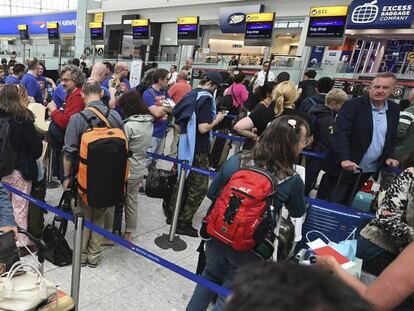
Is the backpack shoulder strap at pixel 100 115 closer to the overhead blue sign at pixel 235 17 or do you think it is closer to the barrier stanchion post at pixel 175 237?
the barrier stanchion post at pixel 175 237

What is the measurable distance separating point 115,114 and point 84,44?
23.6 m

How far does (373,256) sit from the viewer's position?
1.99m

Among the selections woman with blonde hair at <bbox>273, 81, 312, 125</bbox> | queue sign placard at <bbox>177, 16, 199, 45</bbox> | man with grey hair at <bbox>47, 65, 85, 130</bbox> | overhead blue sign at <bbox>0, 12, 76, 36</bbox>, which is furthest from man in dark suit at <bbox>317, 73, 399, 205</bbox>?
overhead blue sign at <bbox>0, 12, 76, 36</bbox>

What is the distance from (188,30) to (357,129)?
34.2ft

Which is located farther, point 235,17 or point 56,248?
point 235,17

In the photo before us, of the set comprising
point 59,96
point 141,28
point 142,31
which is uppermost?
point 141,28

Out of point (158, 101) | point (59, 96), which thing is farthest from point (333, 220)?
point (59, 96)

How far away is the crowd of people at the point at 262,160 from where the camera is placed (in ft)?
2.42

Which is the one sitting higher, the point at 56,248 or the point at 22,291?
the point at 22,291

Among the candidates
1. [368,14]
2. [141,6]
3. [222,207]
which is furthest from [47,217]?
[141,6]

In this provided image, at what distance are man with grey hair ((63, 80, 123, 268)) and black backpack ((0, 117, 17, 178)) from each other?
1.36 feet

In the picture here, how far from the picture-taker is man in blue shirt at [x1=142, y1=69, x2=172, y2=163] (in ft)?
14.2

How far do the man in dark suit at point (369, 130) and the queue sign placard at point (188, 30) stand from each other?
31.9 ft

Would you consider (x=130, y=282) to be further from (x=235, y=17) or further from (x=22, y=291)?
(x=235, y=17)
